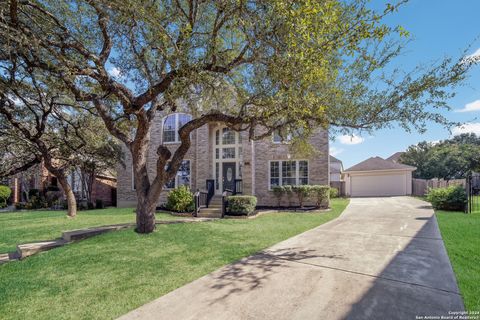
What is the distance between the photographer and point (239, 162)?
53.1 feet

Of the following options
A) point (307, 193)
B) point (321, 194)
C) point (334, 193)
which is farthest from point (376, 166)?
point (307, 193)

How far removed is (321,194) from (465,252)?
843 centimetres

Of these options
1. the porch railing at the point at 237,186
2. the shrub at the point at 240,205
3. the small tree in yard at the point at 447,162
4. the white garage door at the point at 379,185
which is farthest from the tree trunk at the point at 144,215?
the small tree in yard at the point at 447,162

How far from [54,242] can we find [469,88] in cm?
1099

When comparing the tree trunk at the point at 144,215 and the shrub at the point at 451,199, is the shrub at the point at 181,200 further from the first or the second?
the shrub at the point at 451,199

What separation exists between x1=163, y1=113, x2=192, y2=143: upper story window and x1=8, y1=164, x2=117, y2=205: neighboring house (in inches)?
282

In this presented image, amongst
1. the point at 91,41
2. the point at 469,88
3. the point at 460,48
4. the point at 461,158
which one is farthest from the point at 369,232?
the point at 461,158

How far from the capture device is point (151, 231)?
313 inches

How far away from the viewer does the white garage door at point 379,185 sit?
26666mm

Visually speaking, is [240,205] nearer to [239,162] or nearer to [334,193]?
[239,162]

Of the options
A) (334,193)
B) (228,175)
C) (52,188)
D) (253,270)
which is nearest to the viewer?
(253,270)

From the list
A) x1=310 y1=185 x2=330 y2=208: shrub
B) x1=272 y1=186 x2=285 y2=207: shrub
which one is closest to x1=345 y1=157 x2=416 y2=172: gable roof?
x1=310 y1=185 x2=330 y2=208: shrub

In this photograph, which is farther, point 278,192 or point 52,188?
point 52,188

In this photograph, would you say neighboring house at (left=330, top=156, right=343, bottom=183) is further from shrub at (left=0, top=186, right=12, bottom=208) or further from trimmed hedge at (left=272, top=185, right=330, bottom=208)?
shrub at (left=0, top=186, right=12, bottom=208)
